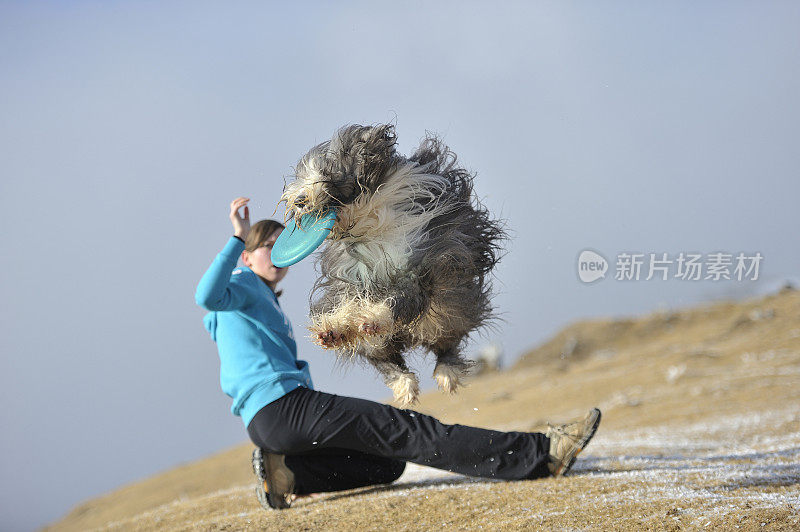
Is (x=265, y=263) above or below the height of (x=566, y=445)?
above

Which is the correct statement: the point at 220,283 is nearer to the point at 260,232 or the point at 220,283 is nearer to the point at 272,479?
the point at 260,232

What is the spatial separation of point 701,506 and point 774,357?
711 centimetres

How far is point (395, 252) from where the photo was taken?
12.6 feet

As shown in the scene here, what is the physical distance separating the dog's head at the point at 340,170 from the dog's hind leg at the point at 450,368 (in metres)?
1.22

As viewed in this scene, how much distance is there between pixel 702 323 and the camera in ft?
47.8

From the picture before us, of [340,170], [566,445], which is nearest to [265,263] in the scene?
[340,170]

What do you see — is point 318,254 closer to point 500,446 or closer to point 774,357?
point 500,446

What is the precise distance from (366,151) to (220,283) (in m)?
1.05

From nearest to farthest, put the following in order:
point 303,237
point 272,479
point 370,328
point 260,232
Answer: point 303,237 < point 370,328 < point 272,479 < point 260,232

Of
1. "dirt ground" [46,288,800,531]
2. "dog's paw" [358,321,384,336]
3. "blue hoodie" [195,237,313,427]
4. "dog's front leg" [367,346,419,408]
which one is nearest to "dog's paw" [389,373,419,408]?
"dog's front leg" [367,346,419,408]

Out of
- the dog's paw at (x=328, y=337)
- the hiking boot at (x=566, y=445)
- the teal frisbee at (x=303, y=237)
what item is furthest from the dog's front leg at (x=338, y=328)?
the hiking boot at (x=566, y=445)

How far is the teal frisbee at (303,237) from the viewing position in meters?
3.45

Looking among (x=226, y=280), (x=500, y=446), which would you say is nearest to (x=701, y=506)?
(x=500, y=446)

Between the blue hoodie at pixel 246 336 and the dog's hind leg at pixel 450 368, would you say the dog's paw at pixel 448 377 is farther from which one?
the blue hoodie at pixel 246 336
